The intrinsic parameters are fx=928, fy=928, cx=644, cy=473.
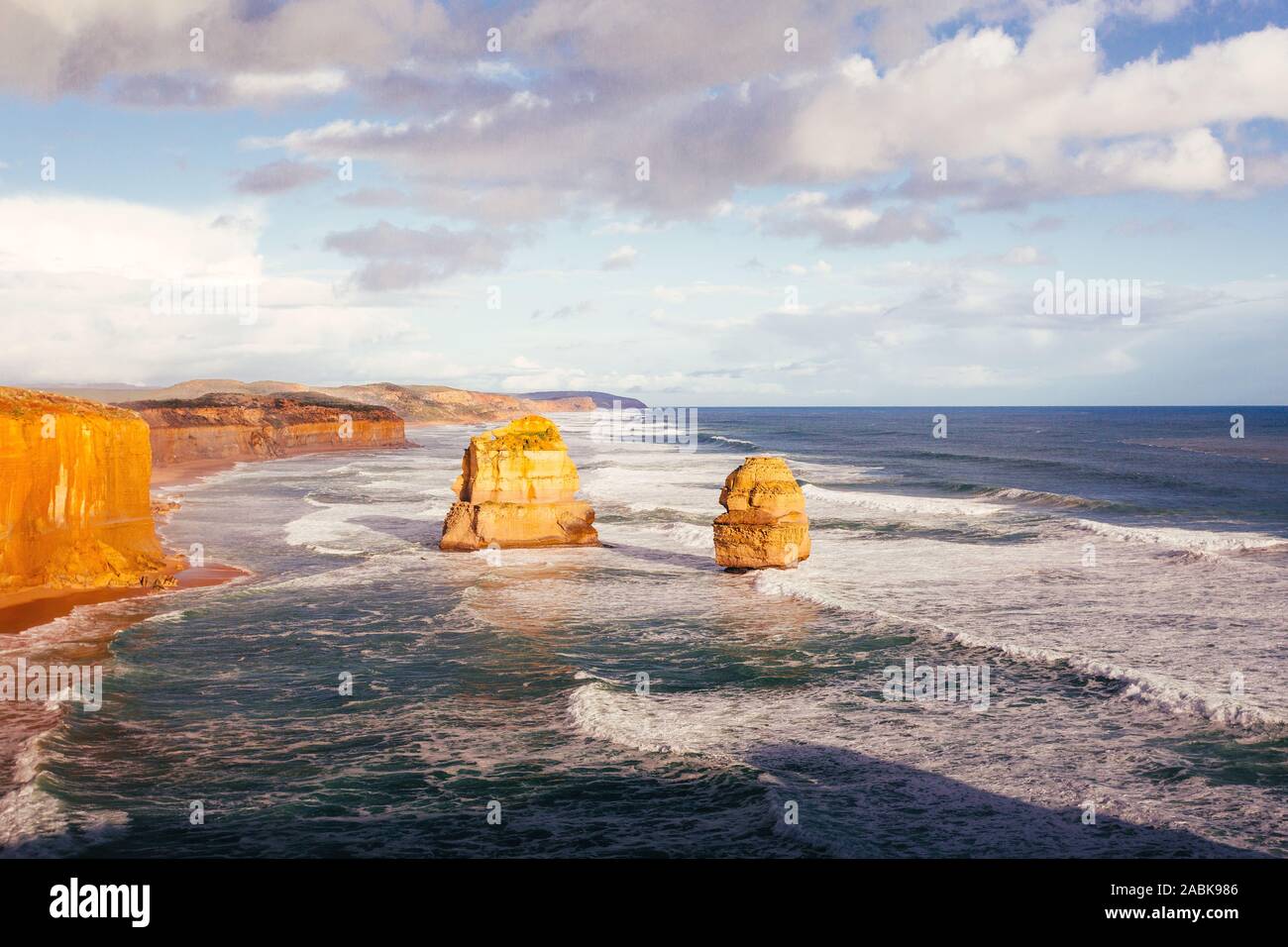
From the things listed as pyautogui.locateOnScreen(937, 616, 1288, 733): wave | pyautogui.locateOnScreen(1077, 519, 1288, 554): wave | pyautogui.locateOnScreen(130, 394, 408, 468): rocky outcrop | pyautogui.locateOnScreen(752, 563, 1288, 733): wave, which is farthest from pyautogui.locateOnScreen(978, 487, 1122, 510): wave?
pyautogui.locateOnScreen(130, 394, 408, 468): rocky outcrop

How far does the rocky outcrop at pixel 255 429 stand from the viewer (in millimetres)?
72750

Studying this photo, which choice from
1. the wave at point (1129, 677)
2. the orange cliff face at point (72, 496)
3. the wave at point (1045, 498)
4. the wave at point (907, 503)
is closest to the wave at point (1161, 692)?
the wave at point (1129, 677)

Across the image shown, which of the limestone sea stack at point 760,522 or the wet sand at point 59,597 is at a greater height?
the limestone sea stack at point 760,522

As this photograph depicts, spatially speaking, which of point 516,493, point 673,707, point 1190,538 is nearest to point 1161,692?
point 673,707

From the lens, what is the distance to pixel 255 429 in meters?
78.3

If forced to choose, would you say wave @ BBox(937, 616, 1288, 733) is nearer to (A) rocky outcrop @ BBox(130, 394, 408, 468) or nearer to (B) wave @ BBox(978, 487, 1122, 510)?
(B) wave @ BBox(978, 487, 1122, 510)

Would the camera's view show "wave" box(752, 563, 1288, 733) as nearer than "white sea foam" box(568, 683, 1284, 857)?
No

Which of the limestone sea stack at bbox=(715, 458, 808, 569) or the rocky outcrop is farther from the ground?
the rocky outcrop

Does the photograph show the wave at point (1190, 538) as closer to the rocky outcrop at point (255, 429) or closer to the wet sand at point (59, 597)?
the wet sand at point (59, 597)

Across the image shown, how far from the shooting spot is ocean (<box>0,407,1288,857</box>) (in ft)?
31.2

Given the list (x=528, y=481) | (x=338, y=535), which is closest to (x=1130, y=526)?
(x=528, y=481)

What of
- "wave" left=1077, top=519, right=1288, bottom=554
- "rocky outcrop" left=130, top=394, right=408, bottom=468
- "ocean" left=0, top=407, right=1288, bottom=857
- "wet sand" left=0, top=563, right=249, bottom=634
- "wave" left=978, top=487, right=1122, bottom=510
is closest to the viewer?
"ocean" left=0, top=407, right=1288, bottom=857

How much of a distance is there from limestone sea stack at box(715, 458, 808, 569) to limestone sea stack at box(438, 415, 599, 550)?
220 inches

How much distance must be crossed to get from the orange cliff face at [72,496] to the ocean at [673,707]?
213 centimetres
